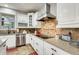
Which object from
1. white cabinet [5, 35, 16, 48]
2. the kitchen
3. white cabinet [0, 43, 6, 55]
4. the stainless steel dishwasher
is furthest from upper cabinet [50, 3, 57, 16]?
white cabinet [0, 43, 6, 55]

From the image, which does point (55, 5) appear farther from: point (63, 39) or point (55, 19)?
point (63, 39)

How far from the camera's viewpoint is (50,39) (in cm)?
154

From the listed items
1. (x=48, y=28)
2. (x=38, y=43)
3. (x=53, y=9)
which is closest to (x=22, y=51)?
(x=38, y=43)

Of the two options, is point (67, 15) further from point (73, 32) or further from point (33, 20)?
point (33, 20)

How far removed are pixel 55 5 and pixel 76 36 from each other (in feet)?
1.74

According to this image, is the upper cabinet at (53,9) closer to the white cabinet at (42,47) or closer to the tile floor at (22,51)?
the white cabinet at (42,47)

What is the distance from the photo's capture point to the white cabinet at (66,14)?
4.40ft

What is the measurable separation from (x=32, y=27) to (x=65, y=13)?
0.51m

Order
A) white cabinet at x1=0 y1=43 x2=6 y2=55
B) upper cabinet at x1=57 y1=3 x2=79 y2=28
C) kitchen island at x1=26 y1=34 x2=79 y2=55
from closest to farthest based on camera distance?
kitchen island at x1=26 y1=34 x2=79 y2=55
upper cabinet at x1=57 y1=3 x2=79 y2=28
white cabinet at x1=0 y1=43 x2=6 y2=55

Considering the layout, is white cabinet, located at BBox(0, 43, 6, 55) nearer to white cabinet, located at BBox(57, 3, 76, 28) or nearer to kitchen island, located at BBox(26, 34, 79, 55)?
kitchen island, located at BBox(26, 34, 79, 55)

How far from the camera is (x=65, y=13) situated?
152cm

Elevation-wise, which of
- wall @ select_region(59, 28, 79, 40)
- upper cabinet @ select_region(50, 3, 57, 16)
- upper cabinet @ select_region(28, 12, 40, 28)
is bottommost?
wall @ select_region(59, 28, 79, 40)

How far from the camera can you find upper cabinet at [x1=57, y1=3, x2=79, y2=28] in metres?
1.29
